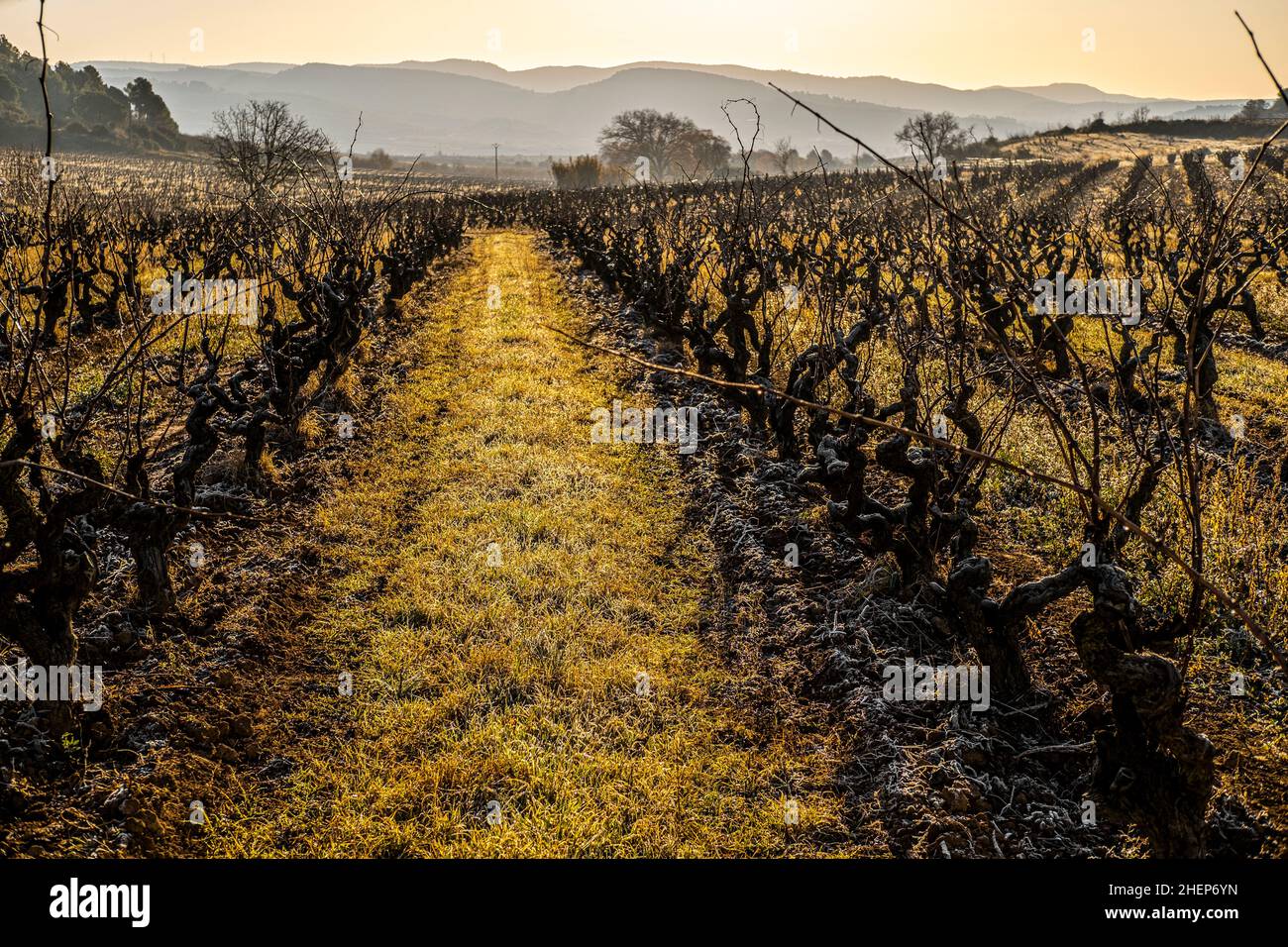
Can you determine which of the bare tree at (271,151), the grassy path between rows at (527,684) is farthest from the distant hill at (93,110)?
the grassy path between rows at (527,684)

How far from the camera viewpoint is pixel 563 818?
3217mm

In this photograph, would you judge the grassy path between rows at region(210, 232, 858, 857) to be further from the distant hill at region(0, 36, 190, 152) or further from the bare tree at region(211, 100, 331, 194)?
the distant hill at region(0, 36, 190, 152)

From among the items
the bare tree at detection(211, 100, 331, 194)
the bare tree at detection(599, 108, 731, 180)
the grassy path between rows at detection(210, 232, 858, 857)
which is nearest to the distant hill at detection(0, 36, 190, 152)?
the bare tree at detection(599, 108, 731, 180)

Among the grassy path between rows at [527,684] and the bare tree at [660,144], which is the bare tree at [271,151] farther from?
the bare tree at [660,144]

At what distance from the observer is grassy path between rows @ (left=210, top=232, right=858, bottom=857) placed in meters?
3.19

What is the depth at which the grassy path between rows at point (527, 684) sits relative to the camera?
3188 mm

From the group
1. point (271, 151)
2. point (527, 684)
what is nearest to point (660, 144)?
point (271, 151)

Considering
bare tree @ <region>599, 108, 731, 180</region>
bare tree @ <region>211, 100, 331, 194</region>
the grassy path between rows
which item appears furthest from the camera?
bare tree @ <region>599, 108, 731, 180</region>

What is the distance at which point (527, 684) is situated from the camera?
4113mm

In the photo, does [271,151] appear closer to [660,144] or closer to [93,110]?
[660,144]

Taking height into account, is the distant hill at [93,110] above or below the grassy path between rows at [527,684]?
above

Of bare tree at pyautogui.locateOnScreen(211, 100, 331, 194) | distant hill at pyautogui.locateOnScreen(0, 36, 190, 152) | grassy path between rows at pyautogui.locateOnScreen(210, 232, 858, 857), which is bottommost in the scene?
grassy path between rows at pyautogui.locateOnScreen(210, 232, 858, 857)

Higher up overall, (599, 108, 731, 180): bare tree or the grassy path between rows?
(599, 108, 731, 180): bare tree

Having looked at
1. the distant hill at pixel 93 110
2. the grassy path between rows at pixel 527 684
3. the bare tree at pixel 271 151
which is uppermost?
the distant hill at pixel 93 110
